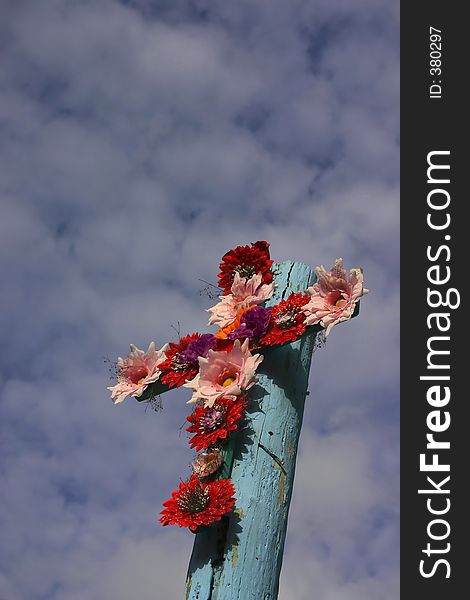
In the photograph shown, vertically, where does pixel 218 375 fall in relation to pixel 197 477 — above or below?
above

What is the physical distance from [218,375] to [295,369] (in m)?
0.35

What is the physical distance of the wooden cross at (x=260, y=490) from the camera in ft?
8.90

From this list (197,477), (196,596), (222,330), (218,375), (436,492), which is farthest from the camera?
(436,492)

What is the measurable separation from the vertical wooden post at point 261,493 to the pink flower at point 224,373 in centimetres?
12

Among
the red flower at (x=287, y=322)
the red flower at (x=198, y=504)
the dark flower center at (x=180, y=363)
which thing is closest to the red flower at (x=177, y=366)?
the dark flower center at (x=180, y=363)

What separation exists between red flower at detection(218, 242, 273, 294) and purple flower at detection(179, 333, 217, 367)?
409 mm

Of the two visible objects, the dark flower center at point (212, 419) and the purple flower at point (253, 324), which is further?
Result: the purple flower at point (253, 324)

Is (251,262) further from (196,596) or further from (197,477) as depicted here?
(196,596)

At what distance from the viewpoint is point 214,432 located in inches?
121

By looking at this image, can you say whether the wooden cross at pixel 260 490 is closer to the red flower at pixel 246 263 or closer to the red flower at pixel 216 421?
the red flower at pixel 216 421

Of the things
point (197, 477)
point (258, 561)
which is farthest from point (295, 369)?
point (258, 561)

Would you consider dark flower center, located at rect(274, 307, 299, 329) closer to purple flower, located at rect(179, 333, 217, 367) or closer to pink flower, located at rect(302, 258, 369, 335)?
pink flower, located at rect(302, 258, 369, 335)

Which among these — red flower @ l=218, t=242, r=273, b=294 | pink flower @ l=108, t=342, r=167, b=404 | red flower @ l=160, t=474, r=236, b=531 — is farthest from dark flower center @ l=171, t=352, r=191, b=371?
red flower @ l=160, t=474, r=236, b=531

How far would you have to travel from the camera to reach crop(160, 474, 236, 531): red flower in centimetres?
279
